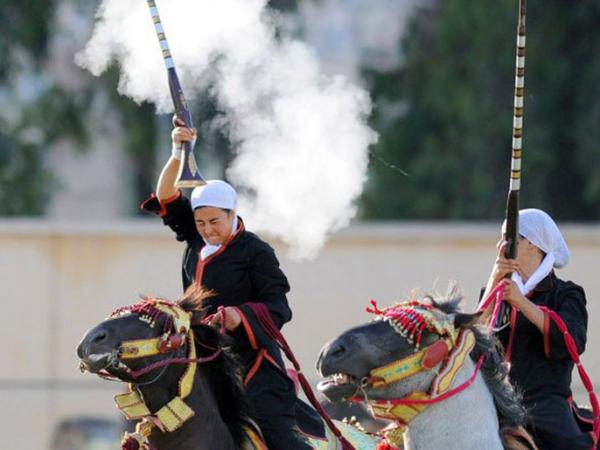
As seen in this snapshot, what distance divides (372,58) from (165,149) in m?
3.57

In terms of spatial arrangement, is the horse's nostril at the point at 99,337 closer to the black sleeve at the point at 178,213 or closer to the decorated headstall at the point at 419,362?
the decorated headstall at the point at 419,362

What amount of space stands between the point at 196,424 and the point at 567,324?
184 cm

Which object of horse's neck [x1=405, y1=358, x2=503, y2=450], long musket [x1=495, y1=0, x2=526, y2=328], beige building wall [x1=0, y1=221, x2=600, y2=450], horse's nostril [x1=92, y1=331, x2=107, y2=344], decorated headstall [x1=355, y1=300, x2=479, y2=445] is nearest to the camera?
decorated headstall [x1=355, y1=300, x2=479, y2=445]

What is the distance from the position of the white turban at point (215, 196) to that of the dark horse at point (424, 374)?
120 cm

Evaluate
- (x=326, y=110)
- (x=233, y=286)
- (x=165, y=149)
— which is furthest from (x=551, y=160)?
(x=233, y=286)

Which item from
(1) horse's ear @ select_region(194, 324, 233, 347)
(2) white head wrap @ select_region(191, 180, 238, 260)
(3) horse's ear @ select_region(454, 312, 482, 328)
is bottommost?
(1) horse's ear @ select_region(194, 324, 233, 347)

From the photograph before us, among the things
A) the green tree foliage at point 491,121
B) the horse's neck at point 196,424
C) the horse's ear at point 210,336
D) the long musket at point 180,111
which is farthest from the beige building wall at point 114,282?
the horse's neck at point 196,424

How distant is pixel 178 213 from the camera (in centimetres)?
907

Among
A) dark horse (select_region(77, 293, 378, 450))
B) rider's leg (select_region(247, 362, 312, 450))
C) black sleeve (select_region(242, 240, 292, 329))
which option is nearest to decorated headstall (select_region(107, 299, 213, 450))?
dark horse (select_region(77, 293, 378, 450))

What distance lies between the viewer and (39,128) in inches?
994

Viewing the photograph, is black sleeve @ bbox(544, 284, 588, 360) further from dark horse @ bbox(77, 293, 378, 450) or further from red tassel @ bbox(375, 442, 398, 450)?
dark horse @ bbox(77, 293, 378, 450)

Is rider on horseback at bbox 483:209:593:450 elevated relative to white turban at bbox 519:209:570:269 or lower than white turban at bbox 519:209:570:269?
lower

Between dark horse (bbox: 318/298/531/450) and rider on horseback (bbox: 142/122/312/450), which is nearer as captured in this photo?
dark horse (bbox: 318/298/531/450)

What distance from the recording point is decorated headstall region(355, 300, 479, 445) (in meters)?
7.44
